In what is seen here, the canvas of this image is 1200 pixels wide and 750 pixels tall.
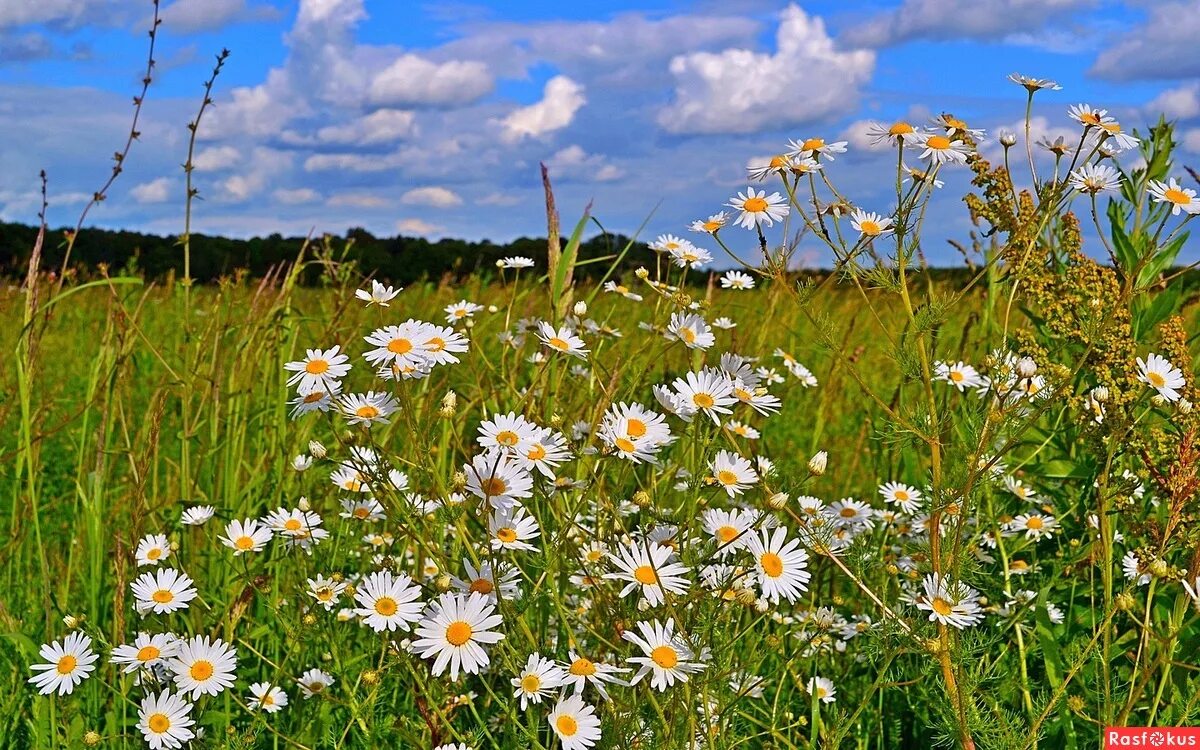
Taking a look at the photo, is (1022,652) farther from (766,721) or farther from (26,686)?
(26,686)

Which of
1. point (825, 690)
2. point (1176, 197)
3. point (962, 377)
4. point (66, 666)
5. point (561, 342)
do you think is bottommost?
point (825, 690)

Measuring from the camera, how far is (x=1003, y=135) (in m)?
2.00

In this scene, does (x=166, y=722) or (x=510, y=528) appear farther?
(x=166, y=722)

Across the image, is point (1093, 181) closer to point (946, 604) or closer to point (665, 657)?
point (946, 604)

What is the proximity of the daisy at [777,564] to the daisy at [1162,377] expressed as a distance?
743 millimetres

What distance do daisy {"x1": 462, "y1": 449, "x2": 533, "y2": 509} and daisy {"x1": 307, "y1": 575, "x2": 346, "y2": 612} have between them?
1.43 ft

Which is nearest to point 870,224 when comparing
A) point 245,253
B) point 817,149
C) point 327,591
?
point 817,149

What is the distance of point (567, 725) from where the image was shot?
148 cm

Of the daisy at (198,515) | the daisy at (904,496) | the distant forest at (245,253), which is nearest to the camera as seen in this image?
the daisy at (198,515)

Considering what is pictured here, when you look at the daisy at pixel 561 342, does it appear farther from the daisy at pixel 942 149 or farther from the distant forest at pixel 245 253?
the distant forest at pixel 245 253

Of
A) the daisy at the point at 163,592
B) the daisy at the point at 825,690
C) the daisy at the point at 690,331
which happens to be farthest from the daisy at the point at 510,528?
the daisy at the point at 825,690

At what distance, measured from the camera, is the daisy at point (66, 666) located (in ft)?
6.04

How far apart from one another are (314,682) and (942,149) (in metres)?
1.48

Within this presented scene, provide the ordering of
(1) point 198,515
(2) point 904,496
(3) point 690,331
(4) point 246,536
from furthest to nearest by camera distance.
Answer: (2) point 904,496 → (1) point 198,515 → (4) point 246,536 → (3) point 690,331
